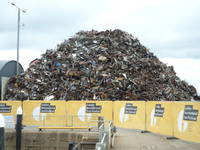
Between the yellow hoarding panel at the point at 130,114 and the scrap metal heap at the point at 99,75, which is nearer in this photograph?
the yellow hoarding panel at the point at 130,114

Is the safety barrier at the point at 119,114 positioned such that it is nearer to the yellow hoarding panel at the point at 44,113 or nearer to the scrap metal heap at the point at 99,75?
the yellow hoarding panel at the point at 44,113

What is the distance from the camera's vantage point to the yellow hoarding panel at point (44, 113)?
2634 centimetres

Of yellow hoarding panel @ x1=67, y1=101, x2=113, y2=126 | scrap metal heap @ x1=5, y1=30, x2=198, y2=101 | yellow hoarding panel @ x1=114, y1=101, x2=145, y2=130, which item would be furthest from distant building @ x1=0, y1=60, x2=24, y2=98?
yellow hoarding panel @ x1=114, y1=101, x2=145, y2=130

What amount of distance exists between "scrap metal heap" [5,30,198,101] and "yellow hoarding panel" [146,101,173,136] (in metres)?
11.1

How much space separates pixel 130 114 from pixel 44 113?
19.6 feet

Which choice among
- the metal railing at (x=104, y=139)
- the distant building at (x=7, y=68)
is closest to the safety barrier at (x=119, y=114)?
the metal railing at (x=104, y=139)

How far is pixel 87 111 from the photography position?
26328 mm

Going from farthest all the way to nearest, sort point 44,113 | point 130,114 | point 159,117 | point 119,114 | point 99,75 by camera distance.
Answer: point 99,75 → point 44,113 → point 119,114 → point 130,114 → point 159,117

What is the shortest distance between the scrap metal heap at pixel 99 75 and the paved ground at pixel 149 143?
13792 mm

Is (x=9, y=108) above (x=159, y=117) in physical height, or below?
above

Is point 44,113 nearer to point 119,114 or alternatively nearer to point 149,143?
point 119,114

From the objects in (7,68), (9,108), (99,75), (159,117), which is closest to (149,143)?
(159,117)

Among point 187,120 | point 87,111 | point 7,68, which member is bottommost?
point 187,120

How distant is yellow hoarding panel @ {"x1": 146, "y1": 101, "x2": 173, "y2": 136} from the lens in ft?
66.6
